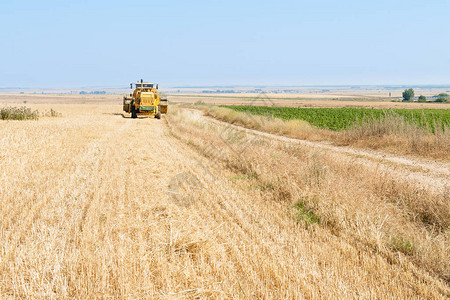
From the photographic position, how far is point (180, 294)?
13.0ft

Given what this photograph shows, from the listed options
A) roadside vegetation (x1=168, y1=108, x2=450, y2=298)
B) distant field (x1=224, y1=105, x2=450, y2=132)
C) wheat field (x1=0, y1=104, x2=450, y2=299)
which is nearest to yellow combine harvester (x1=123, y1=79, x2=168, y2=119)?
distant field (x1=224, y1=105, x2=450, y2=132)

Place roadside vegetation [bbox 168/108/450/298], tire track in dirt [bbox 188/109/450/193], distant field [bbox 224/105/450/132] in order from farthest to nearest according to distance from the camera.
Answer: distant field [bbox 224/105/450/132]
tire track in dirt [bbox 188/109/450/193]
roadside vegetation [bbox 168/108/450/298]

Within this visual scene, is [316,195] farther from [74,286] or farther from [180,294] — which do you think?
[74,286]

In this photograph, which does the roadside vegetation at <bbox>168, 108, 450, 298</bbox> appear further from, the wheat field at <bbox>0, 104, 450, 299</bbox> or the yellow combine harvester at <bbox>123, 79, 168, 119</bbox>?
the yellow combine harvester at <bbox>123, 79, 168, 119</bbox>

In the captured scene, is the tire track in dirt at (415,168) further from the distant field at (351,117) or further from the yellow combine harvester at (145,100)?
the yellow combine harvester at (145,100)

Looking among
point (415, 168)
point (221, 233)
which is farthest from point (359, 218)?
point (415, 168)

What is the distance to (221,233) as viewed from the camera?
18.6ft

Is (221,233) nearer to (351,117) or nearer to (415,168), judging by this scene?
(415,168)

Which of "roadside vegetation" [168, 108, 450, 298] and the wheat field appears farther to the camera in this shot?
"roadside vegetation" [168, 108, 450, 298]

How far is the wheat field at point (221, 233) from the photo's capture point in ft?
13.6

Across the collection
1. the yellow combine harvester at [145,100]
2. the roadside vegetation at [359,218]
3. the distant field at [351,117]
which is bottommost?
the roadside vegetation at [359,218]

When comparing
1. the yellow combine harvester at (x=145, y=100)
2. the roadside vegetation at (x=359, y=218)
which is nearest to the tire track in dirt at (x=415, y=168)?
the roadside vegetation at (x=359, y=218)

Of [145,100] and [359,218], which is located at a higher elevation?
[145,100]

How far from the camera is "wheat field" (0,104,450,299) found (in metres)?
4.15
